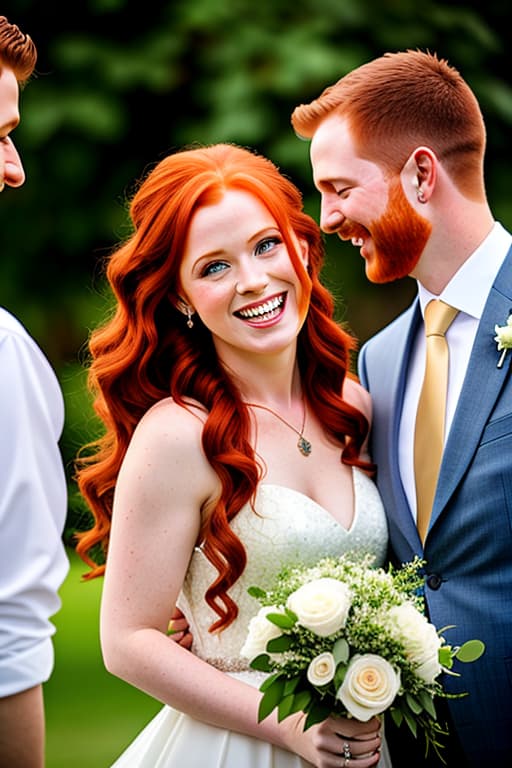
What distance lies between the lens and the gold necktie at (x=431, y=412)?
4551mm

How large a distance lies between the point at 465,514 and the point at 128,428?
1.11 metres

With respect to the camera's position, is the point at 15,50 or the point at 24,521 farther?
the point at 15,50

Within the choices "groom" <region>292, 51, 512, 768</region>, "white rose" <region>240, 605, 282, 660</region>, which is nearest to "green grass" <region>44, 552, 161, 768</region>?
"groom" <region>292, 51, 512, 768</region>

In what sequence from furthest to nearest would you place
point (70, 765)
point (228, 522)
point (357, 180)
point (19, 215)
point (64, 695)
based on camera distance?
point (19, 215), point (64, 695), point (70, 765), point (357, 180), point (228, 522)

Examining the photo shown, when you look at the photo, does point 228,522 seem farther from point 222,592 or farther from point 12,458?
point 12,458

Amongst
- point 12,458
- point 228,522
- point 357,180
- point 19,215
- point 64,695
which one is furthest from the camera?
point 19,215

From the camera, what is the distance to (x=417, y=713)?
3725 millimetres

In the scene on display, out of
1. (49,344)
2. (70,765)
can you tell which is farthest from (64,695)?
(49,344)

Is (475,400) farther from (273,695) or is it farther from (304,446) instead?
(273,695)

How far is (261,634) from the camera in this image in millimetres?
Answer: 3730

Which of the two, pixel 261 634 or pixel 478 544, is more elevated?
pixel 261 634

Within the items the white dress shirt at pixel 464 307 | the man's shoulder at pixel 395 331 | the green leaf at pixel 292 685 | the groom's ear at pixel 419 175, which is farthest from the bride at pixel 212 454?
the man's shoulder at pixel 395 331

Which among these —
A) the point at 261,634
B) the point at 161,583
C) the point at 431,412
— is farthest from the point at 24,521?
the point at 431,412

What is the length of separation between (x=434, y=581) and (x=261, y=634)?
0.93 m
